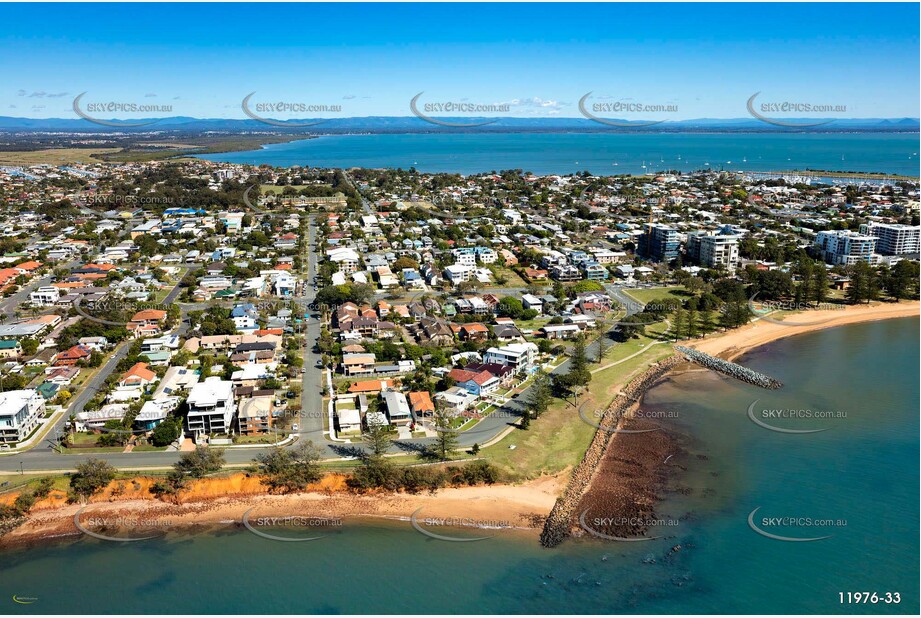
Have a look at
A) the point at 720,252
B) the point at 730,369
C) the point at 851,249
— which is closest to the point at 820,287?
the point at 720,252

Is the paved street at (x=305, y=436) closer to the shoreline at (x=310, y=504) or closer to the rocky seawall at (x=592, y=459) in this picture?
the shoreline at (x=310, y=504)

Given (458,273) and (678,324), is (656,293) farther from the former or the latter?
(458,273)

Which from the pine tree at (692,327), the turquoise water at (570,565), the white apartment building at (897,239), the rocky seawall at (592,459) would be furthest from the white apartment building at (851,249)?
the turquoise water at (570,565)

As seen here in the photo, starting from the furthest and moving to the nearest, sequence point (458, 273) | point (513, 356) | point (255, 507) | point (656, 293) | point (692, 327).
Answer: point (458, 273) → point (656, 293) → point (692, 327) → point (513, 356) → point (255, 507)

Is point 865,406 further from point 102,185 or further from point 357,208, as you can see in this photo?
point 102,185

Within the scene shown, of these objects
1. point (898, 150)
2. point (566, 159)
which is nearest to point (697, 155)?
point (566, 159)

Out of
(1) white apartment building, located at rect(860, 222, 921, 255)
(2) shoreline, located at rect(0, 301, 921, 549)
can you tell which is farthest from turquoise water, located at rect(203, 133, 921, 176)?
(2) shoreline, located at rect(0, 301, 921, 549)
